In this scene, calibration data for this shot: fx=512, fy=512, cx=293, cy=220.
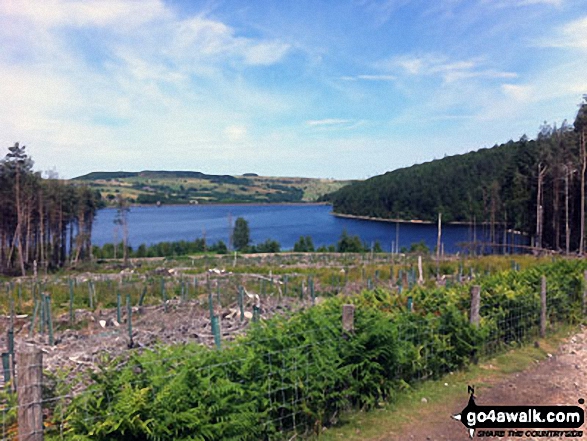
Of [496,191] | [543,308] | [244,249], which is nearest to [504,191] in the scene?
[496,191]

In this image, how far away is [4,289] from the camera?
26.3 metres

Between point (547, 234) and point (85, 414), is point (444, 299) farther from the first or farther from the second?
point (547, 234)

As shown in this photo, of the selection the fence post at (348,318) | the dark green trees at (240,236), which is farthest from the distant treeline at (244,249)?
the fence post at (348,318)

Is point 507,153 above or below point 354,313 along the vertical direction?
above

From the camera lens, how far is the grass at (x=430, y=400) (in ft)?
19.4

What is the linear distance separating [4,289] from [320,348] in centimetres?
2558

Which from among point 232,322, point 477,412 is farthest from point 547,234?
point 477,412

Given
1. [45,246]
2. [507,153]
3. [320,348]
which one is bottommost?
[45,246]

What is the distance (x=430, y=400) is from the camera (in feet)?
22.5

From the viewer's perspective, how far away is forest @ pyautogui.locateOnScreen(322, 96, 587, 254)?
1661 inches

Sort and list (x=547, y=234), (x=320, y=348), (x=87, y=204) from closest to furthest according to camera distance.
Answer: (x=320, y=348), (x=547, y=234), (x=87, y=204)

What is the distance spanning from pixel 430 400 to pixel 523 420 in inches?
46.8

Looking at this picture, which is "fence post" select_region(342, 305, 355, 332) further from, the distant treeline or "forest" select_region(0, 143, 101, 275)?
the distant treeline

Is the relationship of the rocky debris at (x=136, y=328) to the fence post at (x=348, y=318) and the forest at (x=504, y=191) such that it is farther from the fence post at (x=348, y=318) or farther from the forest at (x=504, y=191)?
the forest at (x=504, y=191)
